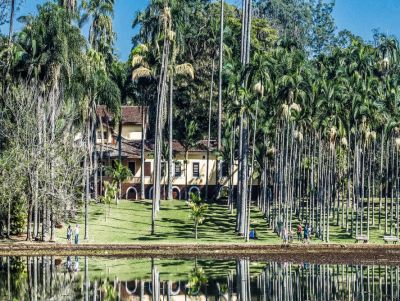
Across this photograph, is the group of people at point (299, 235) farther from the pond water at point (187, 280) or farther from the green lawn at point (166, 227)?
the pond water at point (187, 280)

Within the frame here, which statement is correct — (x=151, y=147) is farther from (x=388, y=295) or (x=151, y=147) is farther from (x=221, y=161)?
(x=388, y=295)

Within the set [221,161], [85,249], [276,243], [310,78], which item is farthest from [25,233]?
[221,161]

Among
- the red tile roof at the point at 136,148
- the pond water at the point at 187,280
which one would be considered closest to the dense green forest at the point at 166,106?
the red tile roof at the point at 136,148

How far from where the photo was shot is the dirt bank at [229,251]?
66.1m

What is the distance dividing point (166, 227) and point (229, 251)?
17.5 m

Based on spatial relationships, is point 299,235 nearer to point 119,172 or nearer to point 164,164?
point 119,172

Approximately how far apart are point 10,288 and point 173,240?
29356mm

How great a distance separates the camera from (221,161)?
10900cm

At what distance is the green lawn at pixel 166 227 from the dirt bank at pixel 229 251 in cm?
502

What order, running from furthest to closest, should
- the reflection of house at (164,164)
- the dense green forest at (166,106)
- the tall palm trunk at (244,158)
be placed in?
the reflection of house at (164,164), the tall palm trunk at (244,158), the dense green forest at (166,106)

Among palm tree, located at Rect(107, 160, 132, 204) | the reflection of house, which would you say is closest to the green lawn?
palm tree, located at Rect(107, 160, 132, 204)

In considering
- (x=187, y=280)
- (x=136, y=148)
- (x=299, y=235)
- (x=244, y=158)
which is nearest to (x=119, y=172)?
(x=136, y=148)

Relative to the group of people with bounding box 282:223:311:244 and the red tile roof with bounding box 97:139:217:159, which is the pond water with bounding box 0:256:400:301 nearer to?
the group of people with bounding box 282:223:311:244

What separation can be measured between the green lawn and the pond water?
43.7 feet
